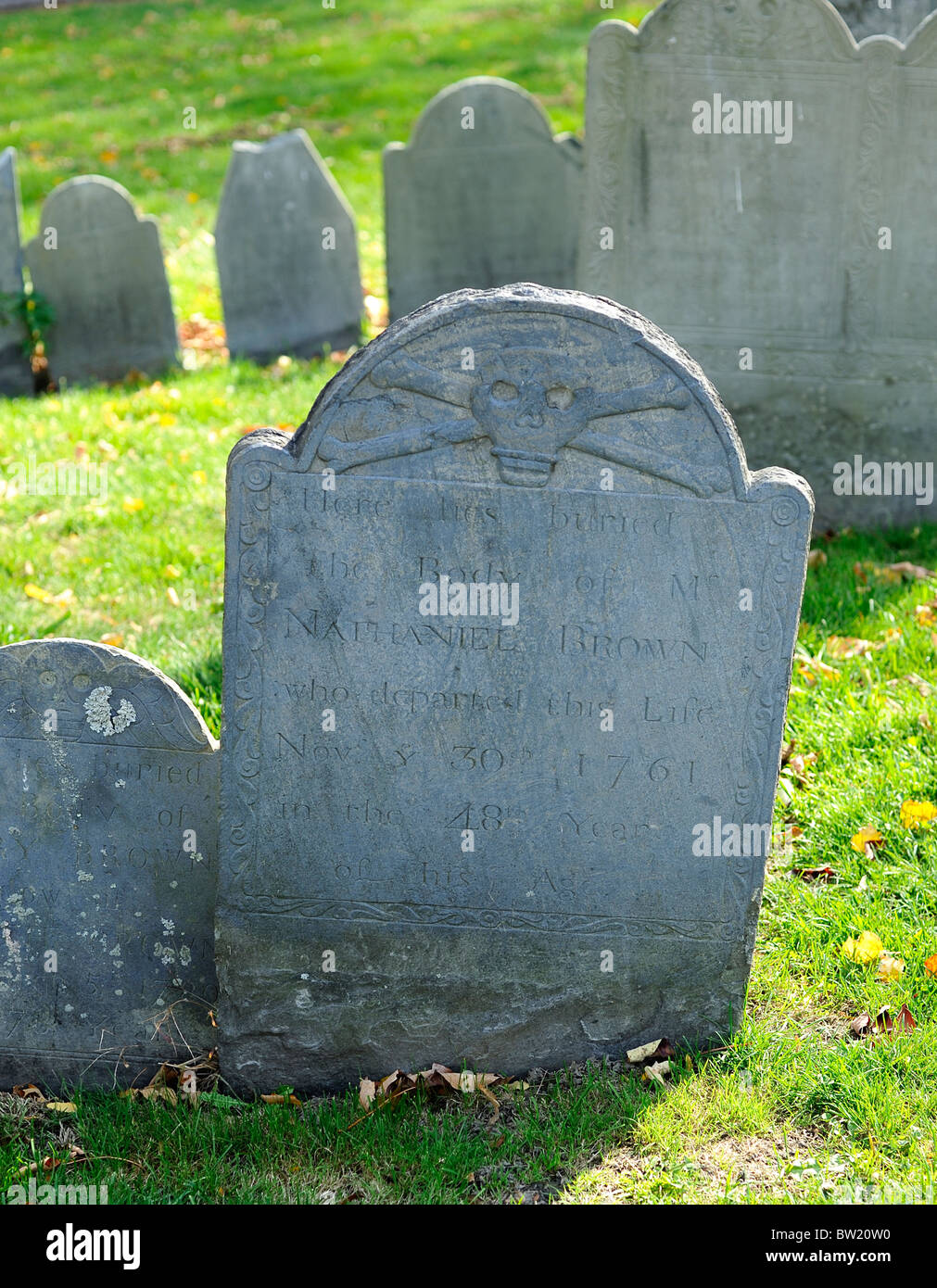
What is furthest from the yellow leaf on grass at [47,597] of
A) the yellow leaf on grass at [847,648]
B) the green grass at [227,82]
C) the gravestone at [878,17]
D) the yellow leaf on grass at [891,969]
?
the gravestone at [878,17]

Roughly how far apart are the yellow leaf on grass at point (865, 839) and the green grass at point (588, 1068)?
3 centimetres

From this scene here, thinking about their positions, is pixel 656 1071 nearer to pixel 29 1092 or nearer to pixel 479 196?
pixel 29 1092

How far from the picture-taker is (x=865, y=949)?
3518 millimetres

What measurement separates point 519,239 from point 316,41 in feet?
37.5

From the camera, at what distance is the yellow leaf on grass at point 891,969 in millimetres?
3447

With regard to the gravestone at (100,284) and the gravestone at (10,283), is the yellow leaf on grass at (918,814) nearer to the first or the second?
the gravestone at (100,284)

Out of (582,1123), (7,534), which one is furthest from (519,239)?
(582,1123)

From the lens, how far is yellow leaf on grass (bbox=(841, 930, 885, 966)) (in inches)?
138

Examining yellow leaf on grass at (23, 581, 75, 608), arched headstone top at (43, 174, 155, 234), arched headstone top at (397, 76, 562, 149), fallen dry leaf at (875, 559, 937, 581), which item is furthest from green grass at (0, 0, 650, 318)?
fallen dry leaf at (875, 559, 937, 581)

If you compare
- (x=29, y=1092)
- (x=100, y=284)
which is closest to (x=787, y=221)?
(x=100, y=284)

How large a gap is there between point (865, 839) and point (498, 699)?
142 centimetres

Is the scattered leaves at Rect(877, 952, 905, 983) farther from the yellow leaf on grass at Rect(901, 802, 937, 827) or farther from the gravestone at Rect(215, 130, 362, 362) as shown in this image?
the gravestone at Rect(215, 130, 362, 362)

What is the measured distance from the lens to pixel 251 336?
8.41 meters

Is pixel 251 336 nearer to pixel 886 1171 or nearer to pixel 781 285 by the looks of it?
pixel 781 285
